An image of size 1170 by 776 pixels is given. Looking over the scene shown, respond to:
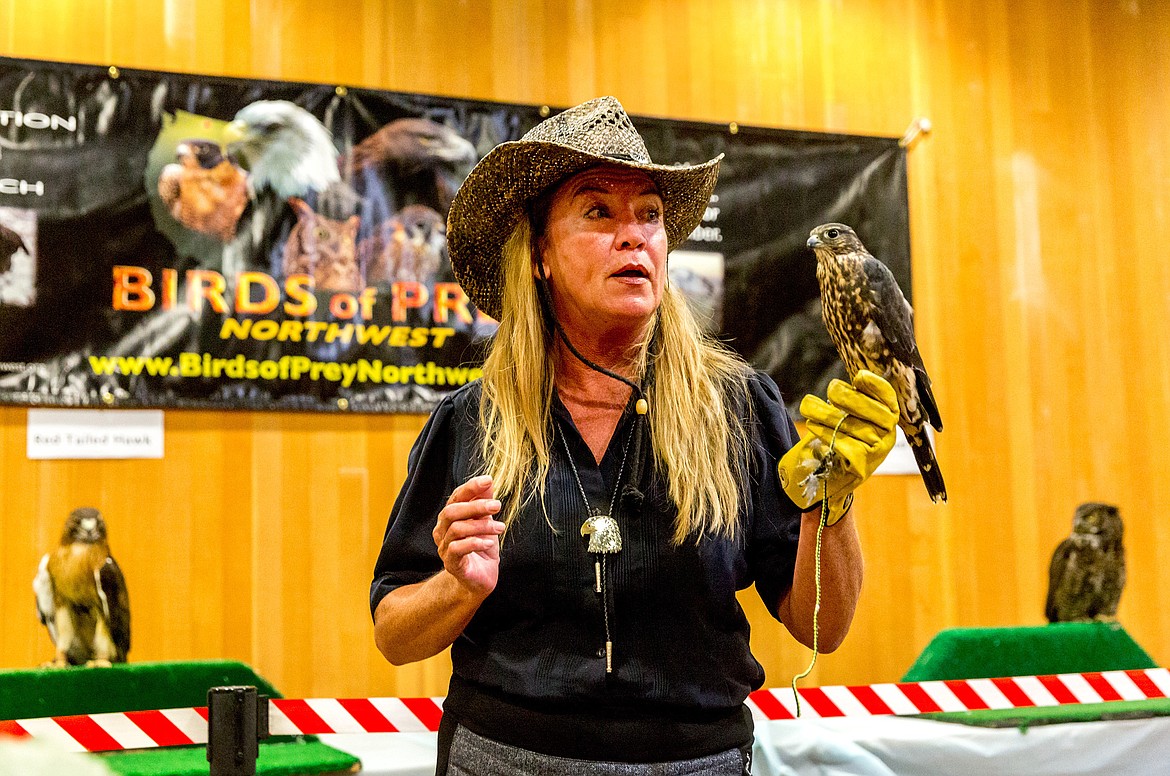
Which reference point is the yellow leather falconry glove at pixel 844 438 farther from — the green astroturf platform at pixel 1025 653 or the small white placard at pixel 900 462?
the small white placard at pixel 900 462

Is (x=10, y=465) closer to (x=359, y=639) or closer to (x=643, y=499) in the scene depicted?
(x=359, y=639)

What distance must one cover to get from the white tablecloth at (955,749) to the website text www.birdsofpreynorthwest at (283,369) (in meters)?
1.36

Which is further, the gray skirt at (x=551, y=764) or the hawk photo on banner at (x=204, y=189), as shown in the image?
the hawk photo on banner at (x=204, y=189)

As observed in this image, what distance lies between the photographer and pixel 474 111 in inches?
148

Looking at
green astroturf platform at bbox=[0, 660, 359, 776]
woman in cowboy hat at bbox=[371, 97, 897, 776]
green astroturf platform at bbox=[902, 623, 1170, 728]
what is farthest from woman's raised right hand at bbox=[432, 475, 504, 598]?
green astroturf platform at bbox=[902, 623, 1170, 728]

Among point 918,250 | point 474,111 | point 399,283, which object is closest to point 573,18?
point 474,111

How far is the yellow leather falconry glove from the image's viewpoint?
1.11 m

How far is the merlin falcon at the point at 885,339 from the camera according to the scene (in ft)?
4.26

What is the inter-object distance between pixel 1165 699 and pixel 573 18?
2.76 m

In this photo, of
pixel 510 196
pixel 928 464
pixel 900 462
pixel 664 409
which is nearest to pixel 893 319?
pixel 928 464

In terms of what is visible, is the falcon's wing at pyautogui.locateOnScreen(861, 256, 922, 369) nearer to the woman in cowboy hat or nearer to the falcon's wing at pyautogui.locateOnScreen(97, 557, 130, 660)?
the woman in cowboy hat

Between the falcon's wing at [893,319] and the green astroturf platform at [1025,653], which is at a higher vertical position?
the falcon's wing at [893,319]

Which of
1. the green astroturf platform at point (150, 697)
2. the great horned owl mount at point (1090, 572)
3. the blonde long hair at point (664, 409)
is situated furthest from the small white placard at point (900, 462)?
the blonde long hair at point (664, 409)

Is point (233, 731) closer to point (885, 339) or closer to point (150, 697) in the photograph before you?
point (150, 697)
